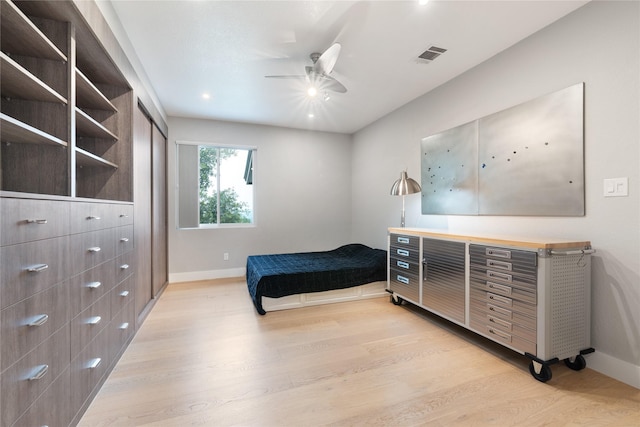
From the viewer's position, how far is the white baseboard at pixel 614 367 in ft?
5.65

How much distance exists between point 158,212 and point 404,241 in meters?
3.18

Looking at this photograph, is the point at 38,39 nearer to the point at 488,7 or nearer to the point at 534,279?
the point at 488,7

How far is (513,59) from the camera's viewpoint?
2.42 metres

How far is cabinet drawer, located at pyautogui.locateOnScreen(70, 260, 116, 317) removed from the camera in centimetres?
141

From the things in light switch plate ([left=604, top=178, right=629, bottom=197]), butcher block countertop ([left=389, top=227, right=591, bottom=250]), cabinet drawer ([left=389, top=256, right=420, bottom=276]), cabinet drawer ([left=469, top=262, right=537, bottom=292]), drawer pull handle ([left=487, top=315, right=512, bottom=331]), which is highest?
light switch plate ([left=604, top=178, right=629, bottom=197])

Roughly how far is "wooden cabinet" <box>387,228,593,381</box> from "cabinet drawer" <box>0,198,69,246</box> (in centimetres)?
268

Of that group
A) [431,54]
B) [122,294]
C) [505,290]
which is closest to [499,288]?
[505,290]

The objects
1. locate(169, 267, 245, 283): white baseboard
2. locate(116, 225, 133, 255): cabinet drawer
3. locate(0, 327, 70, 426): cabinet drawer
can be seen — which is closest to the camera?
locate(0, 327, 70, 426): cabinet drawer

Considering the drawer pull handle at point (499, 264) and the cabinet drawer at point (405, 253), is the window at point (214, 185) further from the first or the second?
the drawer pull handle at point (499, 264)

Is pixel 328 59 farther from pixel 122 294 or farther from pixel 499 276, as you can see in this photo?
pixel 122 294

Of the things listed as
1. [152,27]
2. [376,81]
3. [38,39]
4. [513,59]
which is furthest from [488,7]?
[38,39]

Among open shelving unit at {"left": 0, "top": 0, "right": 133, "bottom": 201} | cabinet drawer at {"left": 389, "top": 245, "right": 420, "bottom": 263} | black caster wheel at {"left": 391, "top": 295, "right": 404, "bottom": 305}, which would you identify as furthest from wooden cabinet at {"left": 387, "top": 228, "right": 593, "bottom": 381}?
open shelving unit at {"left": 0, "top": 0, "right": 133, "bottom": 201}

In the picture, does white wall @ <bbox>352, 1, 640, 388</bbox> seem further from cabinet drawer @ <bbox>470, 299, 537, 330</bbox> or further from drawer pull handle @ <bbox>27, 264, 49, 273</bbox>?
drawer pull handle @ <bbox>27, 264, 49, 273</bbox>

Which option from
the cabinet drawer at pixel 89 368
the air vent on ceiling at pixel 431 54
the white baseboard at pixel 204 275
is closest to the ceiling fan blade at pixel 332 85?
the air vent on ceiling at pixel 431 54
